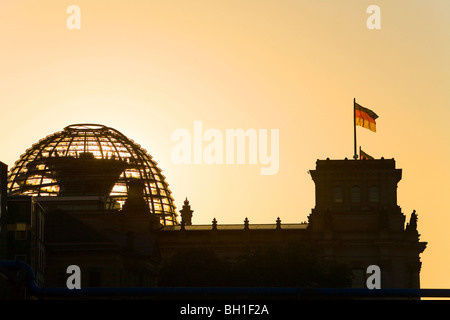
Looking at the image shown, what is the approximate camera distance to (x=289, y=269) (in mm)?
170000

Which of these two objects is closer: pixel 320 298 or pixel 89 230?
pixel 320 298

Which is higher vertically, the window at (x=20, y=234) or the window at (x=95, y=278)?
the window at (x=20, y=234)

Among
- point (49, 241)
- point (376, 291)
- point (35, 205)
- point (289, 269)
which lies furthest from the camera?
point (49, 241)

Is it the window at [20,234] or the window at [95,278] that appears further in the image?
the window at [95,278]

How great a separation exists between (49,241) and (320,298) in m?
157

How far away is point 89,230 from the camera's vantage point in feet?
654

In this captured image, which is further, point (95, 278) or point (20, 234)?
point (95, 278)

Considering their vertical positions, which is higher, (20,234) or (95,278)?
(20,234)

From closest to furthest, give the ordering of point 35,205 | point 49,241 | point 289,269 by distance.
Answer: point 35,205 < point 289,269 < point 49,241

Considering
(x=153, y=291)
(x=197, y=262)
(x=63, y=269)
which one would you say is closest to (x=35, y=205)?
(x=197, y=262)

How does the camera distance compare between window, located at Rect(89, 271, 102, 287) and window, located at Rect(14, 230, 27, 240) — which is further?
window, located at Rect(89, 271, 102, 287)

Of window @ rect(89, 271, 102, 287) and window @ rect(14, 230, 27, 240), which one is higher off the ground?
window @ rect(14, 230, 27, 240)
